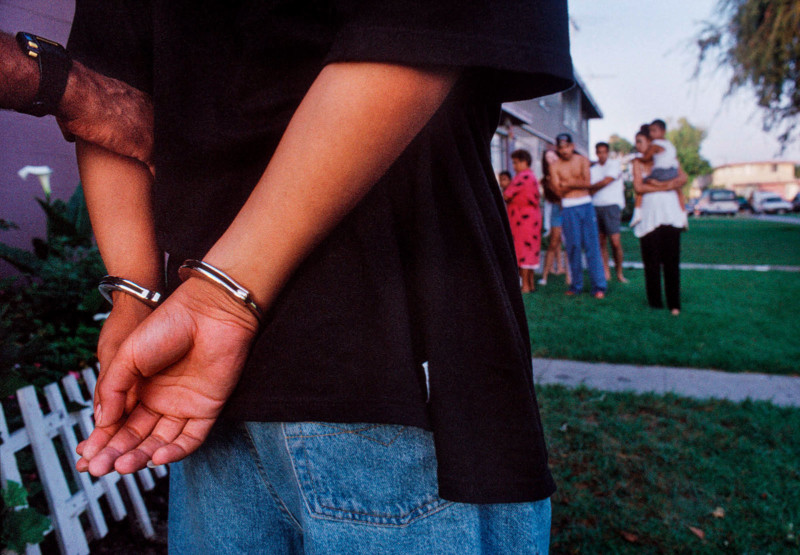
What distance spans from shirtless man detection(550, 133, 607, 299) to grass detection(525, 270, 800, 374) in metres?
0.41

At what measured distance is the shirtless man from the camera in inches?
290

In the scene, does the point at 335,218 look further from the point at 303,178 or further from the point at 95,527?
the point at 95,527

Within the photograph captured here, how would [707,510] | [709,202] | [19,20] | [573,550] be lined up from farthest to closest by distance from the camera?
[709,202] → [19,20] → [707,510] → [573,550]

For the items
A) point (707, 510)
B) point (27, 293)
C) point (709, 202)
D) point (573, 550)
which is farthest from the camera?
point (709, 202)

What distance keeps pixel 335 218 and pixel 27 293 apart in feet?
9.72

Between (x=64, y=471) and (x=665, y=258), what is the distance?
571cm

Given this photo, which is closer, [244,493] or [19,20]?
[244,493]

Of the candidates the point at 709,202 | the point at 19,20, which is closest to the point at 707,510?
the point at 19,20

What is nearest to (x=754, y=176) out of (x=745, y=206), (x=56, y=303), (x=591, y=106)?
(x=745, y=206)

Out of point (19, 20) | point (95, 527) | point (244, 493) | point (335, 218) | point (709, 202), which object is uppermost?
point (19, 20)

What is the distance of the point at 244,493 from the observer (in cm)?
78

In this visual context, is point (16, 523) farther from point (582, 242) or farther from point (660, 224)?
point (582, 242)

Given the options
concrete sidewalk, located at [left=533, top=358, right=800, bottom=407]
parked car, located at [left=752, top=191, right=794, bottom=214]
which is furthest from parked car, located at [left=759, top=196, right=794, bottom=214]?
concrete sidewalk, located at [left=533, top=358, right=800, bottom=407]

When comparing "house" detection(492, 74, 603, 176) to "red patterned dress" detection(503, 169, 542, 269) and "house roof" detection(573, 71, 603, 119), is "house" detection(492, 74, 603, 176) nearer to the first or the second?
"house roof" detection(573, 71, 603, 119)
